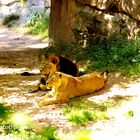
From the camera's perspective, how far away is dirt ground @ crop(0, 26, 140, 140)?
5578 mm

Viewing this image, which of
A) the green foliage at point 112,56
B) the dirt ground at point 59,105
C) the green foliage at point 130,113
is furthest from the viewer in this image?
the green foliage at point 112,56

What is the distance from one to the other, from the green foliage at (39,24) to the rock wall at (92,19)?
592cm

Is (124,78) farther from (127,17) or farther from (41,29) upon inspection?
(41,29)

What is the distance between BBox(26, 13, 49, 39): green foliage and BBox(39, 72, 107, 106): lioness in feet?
36.1

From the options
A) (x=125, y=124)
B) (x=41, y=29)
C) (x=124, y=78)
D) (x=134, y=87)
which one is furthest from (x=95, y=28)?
(x=41, y=29)

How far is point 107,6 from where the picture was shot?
35.5ft

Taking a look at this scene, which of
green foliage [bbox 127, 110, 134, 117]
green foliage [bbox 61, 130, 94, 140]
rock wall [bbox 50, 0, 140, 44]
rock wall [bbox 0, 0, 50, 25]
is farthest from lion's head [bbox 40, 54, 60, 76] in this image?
rock wall [bbox 0, 0, 50, 25]

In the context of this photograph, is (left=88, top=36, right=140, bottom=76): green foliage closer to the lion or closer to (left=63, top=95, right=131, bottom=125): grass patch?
the lion

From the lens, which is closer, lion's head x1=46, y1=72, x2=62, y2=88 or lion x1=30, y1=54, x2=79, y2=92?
lion's head x1=46, y1=72, x2=62, y2=88

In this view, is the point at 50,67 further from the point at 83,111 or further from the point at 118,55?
the point at 118,55

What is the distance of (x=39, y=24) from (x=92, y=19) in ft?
29.3

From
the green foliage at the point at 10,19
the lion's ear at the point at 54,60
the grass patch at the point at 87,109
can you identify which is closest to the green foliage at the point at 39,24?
the green foliage at the point at 10,19

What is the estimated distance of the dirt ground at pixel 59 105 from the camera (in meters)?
5.58

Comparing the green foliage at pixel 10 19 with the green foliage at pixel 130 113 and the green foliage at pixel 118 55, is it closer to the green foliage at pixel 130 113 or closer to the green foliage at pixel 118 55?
the green foliage at pixel 118 55
